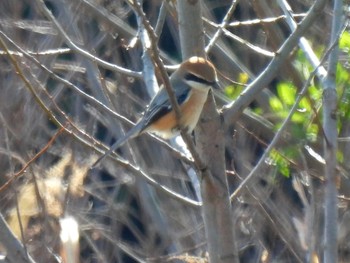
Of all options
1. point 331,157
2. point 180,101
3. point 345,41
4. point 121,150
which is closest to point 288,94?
point 345,41

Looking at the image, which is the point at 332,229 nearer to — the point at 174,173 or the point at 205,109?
the point at 205,109

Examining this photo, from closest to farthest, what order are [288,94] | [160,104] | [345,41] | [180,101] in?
[345,41], [288,94], [160,104], [180,101]

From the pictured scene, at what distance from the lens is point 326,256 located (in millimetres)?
3125

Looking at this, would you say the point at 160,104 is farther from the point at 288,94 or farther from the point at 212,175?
the point at 212,175

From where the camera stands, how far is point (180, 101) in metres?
4.34

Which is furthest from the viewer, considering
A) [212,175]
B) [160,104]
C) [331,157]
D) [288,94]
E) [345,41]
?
[160,104]

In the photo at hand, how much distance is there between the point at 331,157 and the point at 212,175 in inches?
19.5

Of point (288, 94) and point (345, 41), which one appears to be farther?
point (288, 94)

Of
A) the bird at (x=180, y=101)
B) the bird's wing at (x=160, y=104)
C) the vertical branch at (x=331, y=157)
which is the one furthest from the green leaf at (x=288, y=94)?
the vertical branch at (x=331, y=157)

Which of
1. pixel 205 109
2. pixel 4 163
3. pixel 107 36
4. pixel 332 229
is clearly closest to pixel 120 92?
pixel 107 36

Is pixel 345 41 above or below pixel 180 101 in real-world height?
above

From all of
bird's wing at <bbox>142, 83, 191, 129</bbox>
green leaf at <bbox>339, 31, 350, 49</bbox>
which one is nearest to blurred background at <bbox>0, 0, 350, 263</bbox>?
bird's wing at <bbox>142, 83, 191, 129</bbox>

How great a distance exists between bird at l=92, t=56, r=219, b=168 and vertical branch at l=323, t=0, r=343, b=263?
65 centimetres

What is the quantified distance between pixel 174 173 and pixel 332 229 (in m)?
3.08
